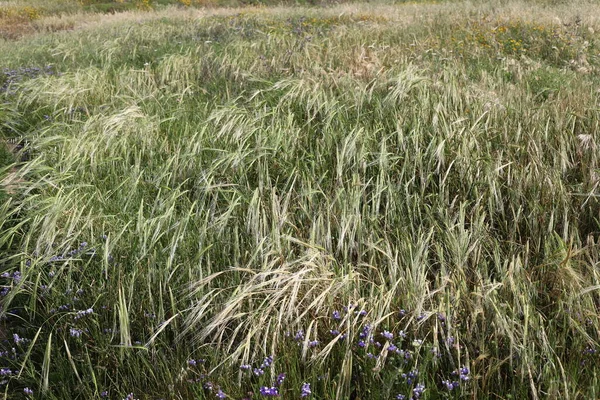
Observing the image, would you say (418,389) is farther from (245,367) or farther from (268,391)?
(245,367)

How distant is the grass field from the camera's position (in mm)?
2254

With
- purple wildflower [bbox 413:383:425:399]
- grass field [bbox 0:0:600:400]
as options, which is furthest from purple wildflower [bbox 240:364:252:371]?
purple wildflower [bbox 413:383:425:399]

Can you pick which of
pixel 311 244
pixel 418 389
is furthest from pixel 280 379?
pixel 311 244

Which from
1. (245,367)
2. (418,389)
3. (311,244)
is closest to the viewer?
(418,389)

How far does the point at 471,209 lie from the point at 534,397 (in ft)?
4.44

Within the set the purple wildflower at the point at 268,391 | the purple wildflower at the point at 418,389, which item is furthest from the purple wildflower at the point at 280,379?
the purple wildflower at the point at 418,389

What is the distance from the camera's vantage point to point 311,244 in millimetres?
2607

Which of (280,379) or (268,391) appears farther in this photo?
(280,379)

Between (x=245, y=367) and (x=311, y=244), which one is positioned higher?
(x=311, y=244)

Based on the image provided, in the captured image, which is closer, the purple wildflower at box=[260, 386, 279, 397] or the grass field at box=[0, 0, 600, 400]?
the purple wildflower at box=[260, 386, 279, 397]

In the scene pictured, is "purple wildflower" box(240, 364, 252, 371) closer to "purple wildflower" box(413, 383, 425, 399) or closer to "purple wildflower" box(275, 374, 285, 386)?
"purple wildflower" box(275, 374, 285, 386)

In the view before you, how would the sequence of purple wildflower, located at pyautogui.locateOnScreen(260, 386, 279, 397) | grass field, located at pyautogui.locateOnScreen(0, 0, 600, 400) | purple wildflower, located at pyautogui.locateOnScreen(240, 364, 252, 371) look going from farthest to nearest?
grass field, located at pyautogui.locateOnScreen(0, 0, 600, 400)
purple wildflower, located at pyautogui.locateOnScreen(240, 364, 252, 371)
purple wildflower, located at pyautogui.locateOnScreen(260, 386, 279, 397)

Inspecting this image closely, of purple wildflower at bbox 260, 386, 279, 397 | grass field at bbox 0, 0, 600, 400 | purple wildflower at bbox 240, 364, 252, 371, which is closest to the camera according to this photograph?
purple wildflower at bbox 260, 386, 279, 397

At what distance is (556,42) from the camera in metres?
6.72
